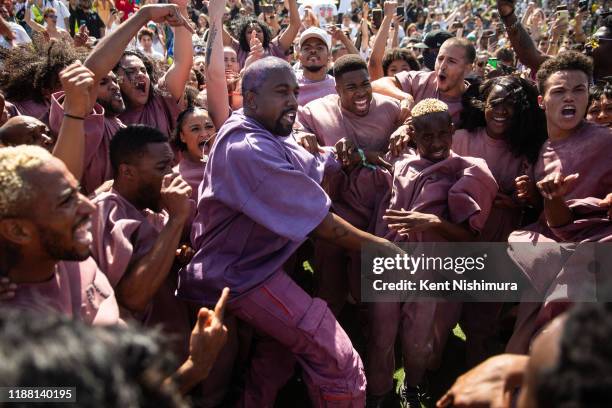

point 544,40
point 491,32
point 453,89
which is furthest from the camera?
point 491,32

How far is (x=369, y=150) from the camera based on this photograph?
3879 mm

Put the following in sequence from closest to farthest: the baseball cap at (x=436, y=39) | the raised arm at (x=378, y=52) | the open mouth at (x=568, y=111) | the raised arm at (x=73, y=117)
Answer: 1. the raised arm at (x=73, y=117)
2. the open mouth at (x=568, y=111)
3. the raised arm at (x=378, y=52)
4. the baseball cap at (x=436, y=39)

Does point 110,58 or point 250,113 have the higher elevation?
point 110,58

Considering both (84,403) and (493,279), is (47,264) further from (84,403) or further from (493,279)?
(493,279)

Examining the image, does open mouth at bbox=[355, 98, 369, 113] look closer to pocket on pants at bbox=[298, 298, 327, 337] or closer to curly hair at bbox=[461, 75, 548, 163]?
curly hair at bbox=[461, 75, 548, 163]

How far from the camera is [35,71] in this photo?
3.64 meters

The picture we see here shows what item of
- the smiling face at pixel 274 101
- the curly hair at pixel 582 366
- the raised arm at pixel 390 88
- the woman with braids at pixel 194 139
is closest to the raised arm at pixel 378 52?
the raised arm at pixel 390 88

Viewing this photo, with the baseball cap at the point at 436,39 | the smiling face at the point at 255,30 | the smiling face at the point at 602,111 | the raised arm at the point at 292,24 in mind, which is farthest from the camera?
the baseball cap at the point at 436,39

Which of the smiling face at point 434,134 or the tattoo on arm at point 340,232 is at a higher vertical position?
the smiling face at point 434,134

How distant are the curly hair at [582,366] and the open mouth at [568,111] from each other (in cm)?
235

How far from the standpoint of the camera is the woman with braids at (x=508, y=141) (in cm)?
359

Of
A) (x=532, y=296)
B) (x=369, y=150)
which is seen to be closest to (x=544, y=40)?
(x=369, y=150)

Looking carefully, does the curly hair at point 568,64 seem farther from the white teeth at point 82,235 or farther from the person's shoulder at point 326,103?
the white teeth at point 82,235

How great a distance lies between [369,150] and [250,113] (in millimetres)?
1099
